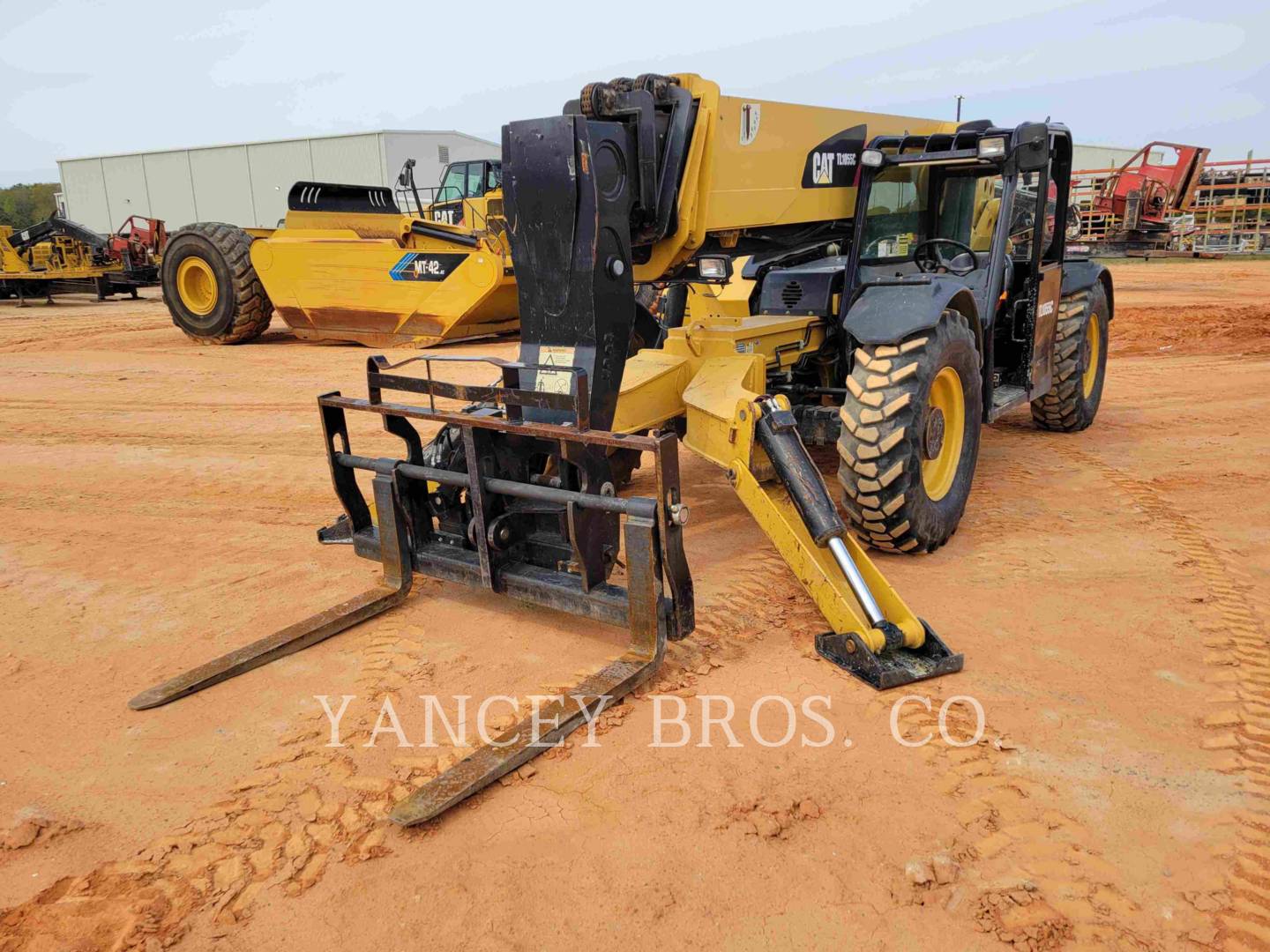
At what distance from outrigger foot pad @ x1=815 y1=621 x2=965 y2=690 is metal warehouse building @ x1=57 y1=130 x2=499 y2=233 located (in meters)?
32.7

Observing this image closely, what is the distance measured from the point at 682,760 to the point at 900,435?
6.43 feet

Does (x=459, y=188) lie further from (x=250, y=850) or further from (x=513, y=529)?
(x=250, y=850)

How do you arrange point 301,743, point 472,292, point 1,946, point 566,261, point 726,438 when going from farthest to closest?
point 472,292 → point 726,438 → point 566,261 → point 301,743 → point 1,946

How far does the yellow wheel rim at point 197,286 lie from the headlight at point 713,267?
34.6ft

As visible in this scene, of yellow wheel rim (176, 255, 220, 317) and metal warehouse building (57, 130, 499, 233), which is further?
metal warehouse building (57, 130, 499, 233)

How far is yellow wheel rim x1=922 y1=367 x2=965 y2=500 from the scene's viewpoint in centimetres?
470

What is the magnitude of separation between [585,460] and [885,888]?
1962 mm

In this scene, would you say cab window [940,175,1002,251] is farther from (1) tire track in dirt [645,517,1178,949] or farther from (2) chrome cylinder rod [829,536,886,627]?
(1) tire track in dirt [645,517,1178,949]

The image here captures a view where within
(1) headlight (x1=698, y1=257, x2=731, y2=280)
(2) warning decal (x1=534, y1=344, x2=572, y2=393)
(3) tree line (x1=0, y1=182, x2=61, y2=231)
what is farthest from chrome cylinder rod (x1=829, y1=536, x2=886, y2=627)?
(3) tree line (x1=0, y1=182, x2=61, y2=231)

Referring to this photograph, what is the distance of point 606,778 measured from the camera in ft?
9.61

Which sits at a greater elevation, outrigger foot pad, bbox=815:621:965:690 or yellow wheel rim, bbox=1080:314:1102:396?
yellow wheel rim, bbox=1080:314:1102:396

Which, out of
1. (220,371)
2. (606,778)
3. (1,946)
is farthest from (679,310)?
(220,371)

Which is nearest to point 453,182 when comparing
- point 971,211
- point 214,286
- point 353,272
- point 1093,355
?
point 214,286

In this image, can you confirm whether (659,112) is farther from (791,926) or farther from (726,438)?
(791,926)
